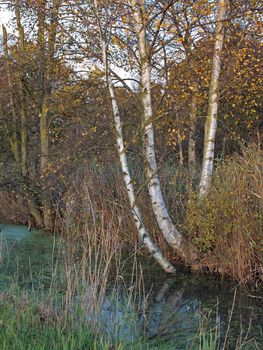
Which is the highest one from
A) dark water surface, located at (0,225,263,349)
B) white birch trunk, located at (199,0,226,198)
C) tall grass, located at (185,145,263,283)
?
white birch trunk, located at (199,0,226,198)

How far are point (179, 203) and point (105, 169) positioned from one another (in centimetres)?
253

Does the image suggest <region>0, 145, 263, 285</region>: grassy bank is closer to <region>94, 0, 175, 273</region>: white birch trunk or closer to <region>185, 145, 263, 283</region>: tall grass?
<region>185, 145, 263, 283</region>: tall grass

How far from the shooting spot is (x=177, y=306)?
22.5 ft

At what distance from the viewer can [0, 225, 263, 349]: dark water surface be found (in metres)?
5.29

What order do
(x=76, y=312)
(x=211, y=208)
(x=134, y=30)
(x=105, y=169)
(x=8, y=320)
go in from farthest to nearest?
(x=105, y=169) → (x=134, y=30) → (x=211, y=208) → (x=76, y=312) → (x=8, y=320)

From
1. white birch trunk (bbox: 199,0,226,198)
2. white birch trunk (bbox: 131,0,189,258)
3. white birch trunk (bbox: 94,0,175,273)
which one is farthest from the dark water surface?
white birch trunk (bbox: 199,0,226,198)

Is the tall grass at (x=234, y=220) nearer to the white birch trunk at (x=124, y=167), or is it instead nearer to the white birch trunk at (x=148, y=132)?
the white birch trunk at (x=148, y=132)

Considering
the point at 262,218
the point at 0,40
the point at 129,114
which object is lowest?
the point at 262,218

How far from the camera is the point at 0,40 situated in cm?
1461

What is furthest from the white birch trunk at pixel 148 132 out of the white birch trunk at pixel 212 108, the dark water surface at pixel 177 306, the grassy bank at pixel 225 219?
the dark water surface at pixel 177 306

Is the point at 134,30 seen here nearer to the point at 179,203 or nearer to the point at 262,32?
the point at 262,32

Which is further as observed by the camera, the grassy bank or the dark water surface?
the grassy bank

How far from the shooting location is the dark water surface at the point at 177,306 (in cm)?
529

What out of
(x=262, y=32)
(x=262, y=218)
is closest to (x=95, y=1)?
(x=262, y=32)
